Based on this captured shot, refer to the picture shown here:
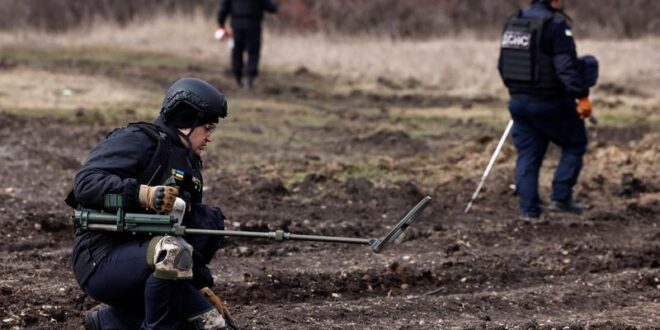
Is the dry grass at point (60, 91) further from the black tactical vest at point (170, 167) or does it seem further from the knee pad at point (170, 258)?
the knee pad at point (170, 258)

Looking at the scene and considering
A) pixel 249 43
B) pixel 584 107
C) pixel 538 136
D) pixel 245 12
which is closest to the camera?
pixel 584 107

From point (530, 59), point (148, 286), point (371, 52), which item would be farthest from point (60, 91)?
point (148, 286)

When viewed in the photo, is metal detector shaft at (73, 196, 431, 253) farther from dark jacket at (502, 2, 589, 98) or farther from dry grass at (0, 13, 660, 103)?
dry grass at (0, 13, 660, 103)

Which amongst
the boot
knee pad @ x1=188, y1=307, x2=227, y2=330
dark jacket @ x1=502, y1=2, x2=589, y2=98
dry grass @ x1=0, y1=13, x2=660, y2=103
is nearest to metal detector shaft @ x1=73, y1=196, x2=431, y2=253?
knee pad @ x1=188, y1=307, x2=227, y2=330

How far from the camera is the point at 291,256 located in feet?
33.4

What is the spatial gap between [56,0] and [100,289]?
29.2 meters

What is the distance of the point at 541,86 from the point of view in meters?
11.4

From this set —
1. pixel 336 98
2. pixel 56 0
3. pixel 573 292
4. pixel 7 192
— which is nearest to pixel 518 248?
pixel 573 292

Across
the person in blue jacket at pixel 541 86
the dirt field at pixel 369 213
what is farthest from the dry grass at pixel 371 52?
the person in blue jacket at pixel 541 86

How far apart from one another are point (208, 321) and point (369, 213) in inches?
227

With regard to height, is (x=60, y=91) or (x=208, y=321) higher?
(x=208, y=321)

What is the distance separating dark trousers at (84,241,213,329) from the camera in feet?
21.0

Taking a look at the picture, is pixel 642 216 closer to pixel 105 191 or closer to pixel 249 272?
pixel 249 272

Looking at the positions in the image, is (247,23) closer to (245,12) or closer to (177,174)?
(245,12)
